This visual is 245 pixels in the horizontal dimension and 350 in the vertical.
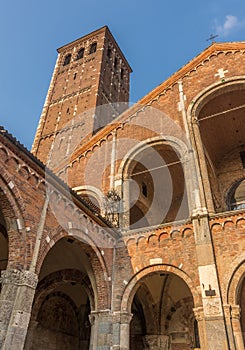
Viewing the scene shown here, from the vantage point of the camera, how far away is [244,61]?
556 inches

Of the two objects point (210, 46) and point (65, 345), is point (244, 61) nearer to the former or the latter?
point (210, 46)

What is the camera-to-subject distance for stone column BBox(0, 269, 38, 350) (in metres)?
6.26

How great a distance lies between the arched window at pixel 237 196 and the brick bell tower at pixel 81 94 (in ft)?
36.6

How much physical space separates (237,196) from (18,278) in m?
11.8

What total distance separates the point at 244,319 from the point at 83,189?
27.2 ft

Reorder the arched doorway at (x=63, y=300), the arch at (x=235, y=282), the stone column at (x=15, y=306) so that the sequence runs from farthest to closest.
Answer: the arched doorway at (x=63, y=300)
the arch at (x=235, y=282)
the stone column at (x=15, y=306)

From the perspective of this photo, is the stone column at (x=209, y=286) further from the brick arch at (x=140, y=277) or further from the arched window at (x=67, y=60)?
the arched window at (x=67, y=60)

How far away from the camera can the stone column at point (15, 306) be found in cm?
626

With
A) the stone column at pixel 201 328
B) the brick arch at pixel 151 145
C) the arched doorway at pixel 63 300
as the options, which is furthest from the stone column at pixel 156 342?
the brick arch at pixel 151 145

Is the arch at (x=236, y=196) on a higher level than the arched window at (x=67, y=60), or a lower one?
lower

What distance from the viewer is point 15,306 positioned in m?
6.64

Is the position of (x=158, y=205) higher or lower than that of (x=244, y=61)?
lower

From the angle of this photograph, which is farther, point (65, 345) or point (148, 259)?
point (65, 345)

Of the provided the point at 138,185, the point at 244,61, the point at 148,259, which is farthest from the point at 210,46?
the point at 148,259
